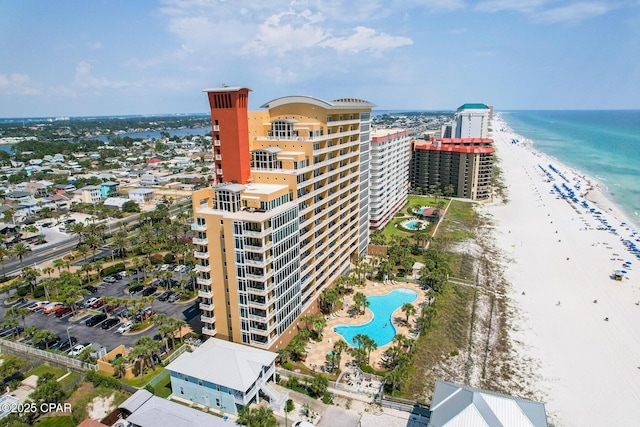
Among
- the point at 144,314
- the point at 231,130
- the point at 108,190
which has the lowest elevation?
the point at 144,314

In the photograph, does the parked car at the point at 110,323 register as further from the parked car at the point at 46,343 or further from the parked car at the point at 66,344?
the parked car at the point at 46,343

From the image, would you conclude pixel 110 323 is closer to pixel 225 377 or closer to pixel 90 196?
pixel 225 377

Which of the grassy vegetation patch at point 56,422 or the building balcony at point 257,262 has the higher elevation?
the building balcony at point 257,262

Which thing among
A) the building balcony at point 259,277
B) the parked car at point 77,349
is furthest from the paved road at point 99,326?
the building balcony at point 259,277

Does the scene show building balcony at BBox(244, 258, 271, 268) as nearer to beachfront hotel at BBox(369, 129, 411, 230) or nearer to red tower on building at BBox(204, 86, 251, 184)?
red tower on building at BBox(204, 86, 251, 184)

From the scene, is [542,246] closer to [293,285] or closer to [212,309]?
[293,285]

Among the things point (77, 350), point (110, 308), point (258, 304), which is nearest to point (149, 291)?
point (110, 308)

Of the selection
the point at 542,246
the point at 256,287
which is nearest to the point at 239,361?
the point at 256,287
